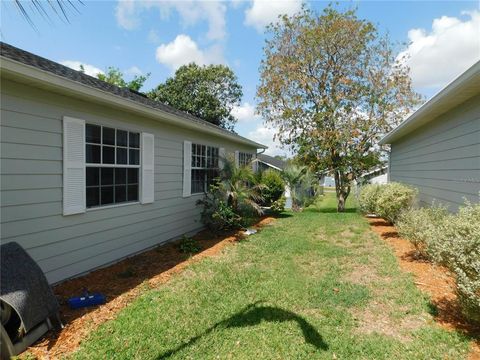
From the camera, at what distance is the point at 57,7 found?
1.72 metres

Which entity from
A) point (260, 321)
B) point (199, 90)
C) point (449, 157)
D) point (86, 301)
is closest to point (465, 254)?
point (260, 321)

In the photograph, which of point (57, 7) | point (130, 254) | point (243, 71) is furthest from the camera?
point (243, 71)

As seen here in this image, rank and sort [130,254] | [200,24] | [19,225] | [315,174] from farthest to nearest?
[315,174] → [200,24] → [130,254] → [19,225]

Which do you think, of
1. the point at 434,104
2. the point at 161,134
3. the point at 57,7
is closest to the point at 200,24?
the point at 161,134

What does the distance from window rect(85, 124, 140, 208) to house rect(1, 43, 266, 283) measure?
18 mm

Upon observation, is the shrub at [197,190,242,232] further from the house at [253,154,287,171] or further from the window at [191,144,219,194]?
the house at [253,154,287,171]

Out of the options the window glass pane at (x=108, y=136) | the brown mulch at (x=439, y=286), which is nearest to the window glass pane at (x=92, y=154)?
the window glass pane at (x=108, y=136)

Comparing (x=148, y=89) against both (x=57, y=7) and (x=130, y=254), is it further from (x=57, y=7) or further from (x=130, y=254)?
(x=57, y=7)

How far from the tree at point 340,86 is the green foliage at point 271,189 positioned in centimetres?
339

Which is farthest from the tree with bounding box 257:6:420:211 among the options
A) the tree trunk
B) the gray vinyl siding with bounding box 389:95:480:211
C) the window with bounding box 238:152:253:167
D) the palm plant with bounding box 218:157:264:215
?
the palm plant with bounding box 218:157:264:215

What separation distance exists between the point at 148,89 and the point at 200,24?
22913 mm

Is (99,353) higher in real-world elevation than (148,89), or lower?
lower

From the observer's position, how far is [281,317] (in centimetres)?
362

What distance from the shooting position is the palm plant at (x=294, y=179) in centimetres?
1492
